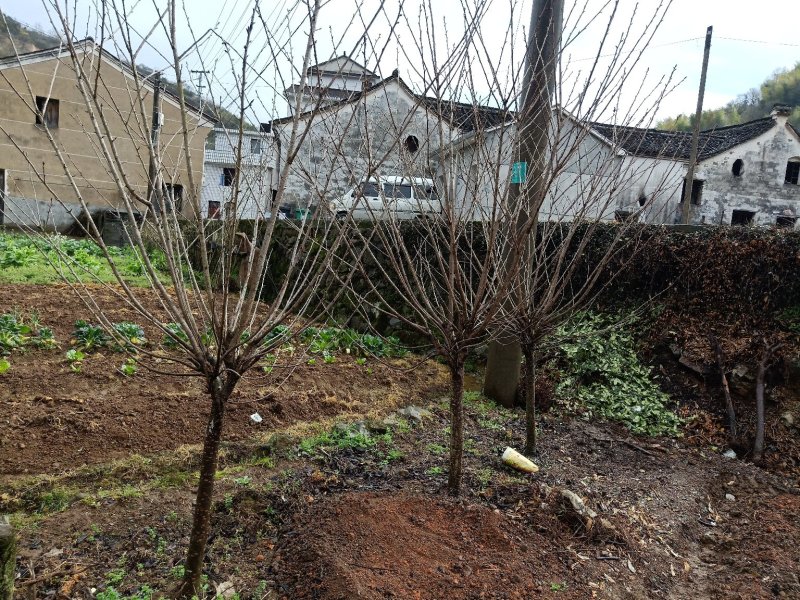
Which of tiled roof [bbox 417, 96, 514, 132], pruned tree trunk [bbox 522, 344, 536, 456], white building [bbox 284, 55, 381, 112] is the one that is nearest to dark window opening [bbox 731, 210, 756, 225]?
pruned tree trunk [bbox 522, 344, 536, 456]

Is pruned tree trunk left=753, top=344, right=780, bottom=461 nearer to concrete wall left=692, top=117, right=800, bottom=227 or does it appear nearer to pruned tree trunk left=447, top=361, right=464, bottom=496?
pruned tree trunk left=447, top=361, right=464, bottom=496

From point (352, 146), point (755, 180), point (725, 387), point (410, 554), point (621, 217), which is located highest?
point (755, 180)

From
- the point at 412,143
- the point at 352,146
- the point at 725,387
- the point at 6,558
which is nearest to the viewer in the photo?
the point at 6,558

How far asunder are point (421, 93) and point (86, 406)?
344 cm

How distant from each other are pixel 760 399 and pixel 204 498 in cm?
510

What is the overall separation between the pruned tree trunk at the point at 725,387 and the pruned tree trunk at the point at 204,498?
485cm

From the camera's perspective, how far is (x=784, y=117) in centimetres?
1938

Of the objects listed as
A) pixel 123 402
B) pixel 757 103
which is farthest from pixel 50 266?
pixel 757 103

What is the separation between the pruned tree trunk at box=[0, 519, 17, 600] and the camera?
173 centimetres

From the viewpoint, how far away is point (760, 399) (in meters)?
5.11

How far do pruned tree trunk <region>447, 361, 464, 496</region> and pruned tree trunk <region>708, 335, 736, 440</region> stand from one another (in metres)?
3.21

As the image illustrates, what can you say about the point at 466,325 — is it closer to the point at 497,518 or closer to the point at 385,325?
the point at 497,518

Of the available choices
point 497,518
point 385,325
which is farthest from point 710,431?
point 385,325

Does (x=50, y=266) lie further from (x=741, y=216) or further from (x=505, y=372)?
(x=741, y=216)
